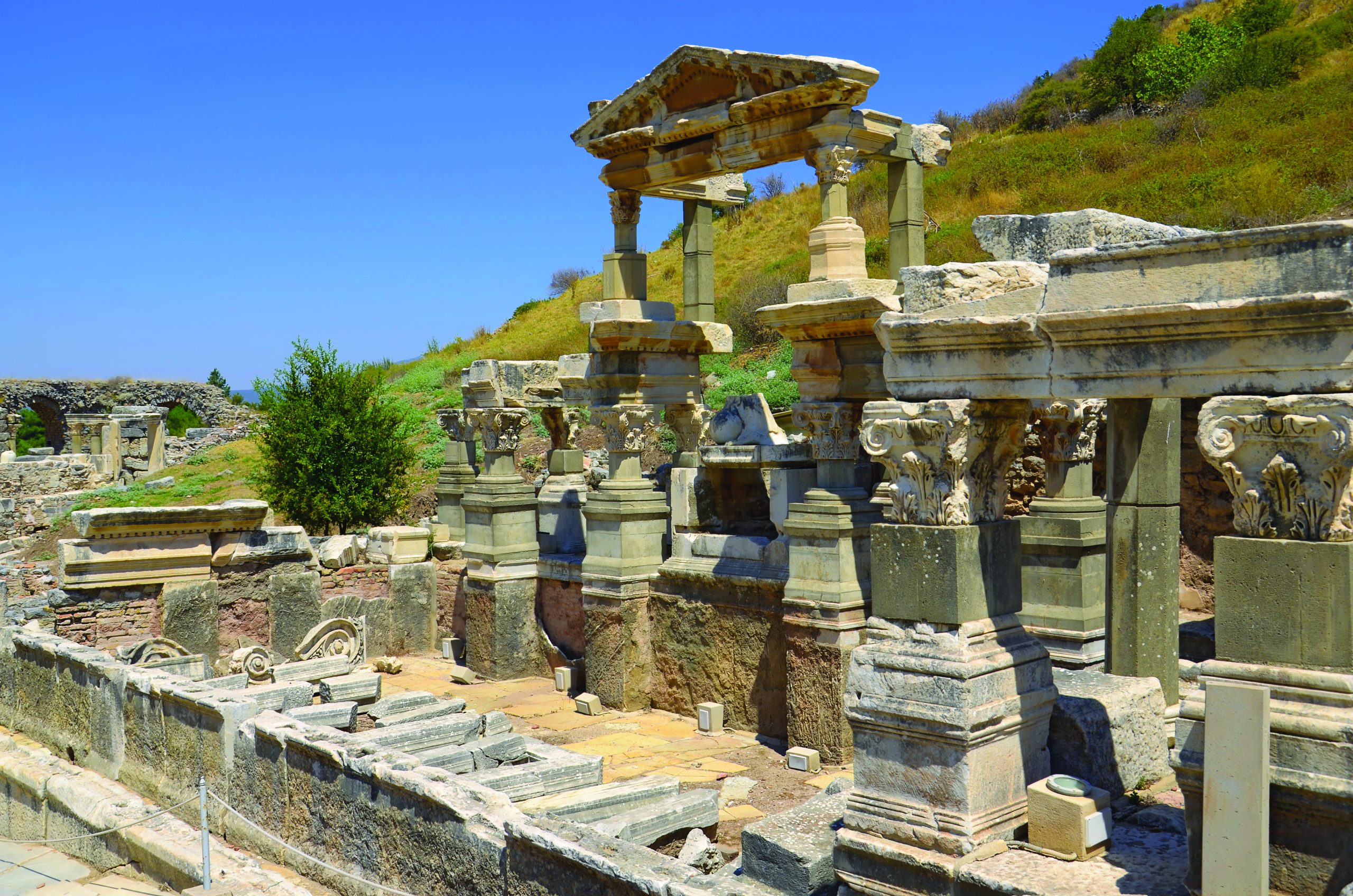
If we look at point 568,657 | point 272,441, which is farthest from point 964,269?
point 272,441

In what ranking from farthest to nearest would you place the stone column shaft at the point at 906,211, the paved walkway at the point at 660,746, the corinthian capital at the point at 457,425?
the corinthian capital at the point at 457,425, the stone column shaft at the point at 906,211, the paved walkway at the point at 660,746

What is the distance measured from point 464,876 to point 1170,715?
14.0ft

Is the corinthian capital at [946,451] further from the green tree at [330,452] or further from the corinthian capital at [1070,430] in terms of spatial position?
the green tree at [330,452]

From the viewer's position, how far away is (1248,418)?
395 cm

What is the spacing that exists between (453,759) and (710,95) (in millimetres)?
6360

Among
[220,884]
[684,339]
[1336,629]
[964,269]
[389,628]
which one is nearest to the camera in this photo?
[1336,629]

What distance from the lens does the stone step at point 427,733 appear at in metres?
7.89

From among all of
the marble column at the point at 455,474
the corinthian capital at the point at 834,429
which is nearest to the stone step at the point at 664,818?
the corinthian capital at the point at 834,429

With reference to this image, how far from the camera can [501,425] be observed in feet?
42.6

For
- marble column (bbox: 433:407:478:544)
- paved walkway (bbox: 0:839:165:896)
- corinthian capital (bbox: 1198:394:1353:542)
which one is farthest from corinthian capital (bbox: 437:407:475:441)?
corinthian capital (bbox: 1198:394:1353:542)

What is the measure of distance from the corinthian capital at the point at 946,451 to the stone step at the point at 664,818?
245cm

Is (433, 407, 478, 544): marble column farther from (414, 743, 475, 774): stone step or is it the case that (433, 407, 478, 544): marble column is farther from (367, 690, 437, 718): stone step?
(414, 743, 475, 774): stone step

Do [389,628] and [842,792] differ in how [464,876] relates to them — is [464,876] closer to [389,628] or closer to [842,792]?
[842,792]

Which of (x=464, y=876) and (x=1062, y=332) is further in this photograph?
(x=464, y=876)
